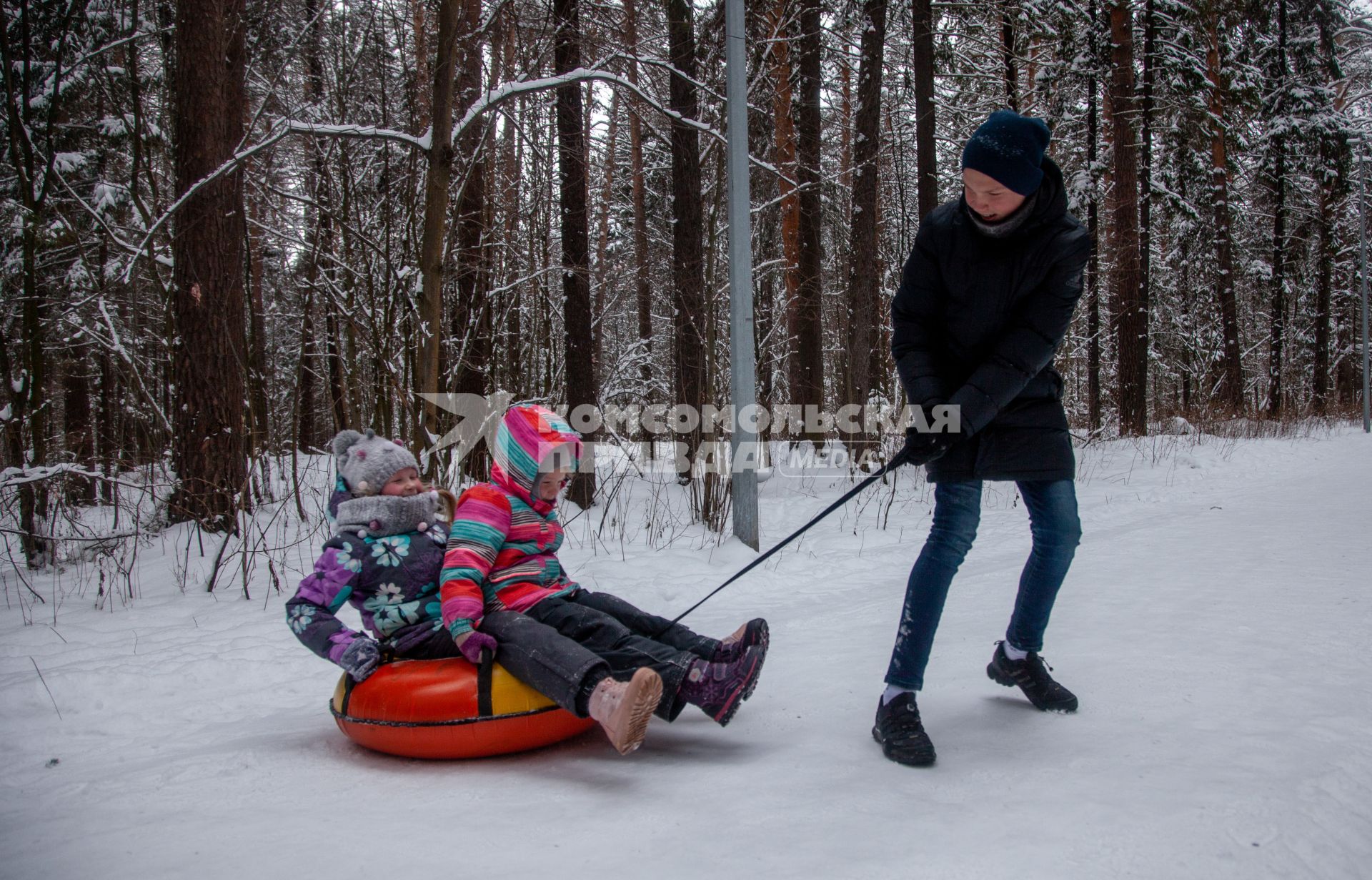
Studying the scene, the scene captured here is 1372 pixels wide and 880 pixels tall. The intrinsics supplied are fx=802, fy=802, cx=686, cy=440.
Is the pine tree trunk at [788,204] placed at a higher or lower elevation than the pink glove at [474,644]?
higher

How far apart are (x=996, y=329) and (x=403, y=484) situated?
2.10 meters

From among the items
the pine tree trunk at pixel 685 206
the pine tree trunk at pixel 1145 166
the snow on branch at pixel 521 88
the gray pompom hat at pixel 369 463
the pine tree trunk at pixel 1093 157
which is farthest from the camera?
the pine tree trunk at pixel 1093 157

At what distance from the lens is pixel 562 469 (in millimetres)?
2865

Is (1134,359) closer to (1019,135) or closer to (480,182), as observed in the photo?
(480,182)

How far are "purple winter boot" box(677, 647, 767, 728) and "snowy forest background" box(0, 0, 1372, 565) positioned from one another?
10.1 feet

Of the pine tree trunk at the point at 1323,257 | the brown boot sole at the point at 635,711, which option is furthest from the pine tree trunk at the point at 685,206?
the pine tree trunk at the point at 1323,257

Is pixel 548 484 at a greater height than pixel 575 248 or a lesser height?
lesser

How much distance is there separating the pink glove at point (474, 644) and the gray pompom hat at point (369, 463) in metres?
0.71

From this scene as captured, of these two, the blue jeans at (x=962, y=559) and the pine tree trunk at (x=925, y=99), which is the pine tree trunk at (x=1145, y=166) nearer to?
the pine tree trunk at (x=925, y=99)

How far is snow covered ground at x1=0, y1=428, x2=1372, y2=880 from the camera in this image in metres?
1.78

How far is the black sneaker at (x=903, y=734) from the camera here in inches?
87.7

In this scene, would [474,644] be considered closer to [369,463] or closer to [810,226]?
[369,463]

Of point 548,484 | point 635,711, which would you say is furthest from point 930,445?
point 548,484

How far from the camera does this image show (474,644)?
8.32 feet
